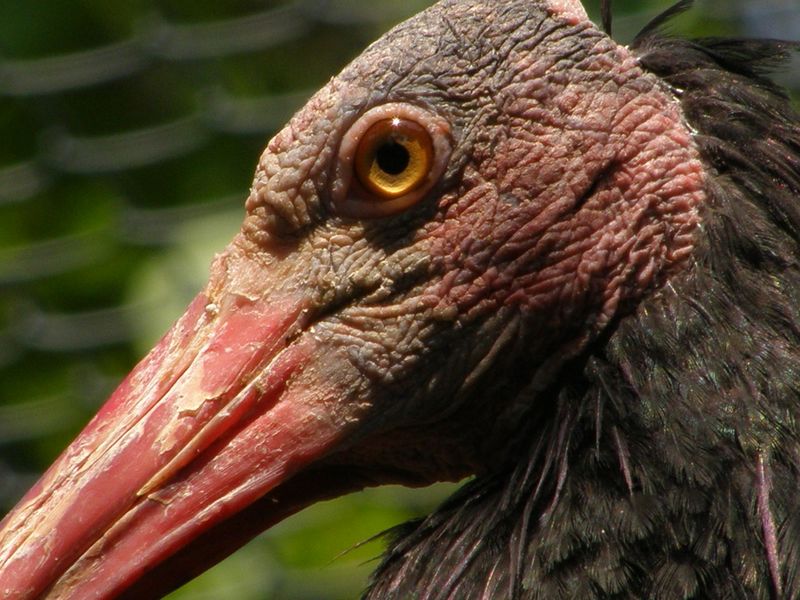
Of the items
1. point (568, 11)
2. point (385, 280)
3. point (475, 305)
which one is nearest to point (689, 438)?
point (475, 305)

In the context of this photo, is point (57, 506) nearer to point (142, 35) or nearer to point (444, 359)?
point (444, 359)

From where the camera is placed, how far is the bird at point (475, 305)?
184 centimetres

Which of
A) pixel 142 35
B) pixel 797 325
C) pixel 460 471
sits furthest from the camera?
pixel 142 35

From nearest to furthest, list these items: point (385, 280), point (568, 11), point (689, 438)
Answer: point (689, 438) < point (385, 280) < point (568, 11)

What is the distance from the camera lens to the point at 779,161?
1.90 meters

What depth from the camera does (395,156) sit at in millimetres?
1917

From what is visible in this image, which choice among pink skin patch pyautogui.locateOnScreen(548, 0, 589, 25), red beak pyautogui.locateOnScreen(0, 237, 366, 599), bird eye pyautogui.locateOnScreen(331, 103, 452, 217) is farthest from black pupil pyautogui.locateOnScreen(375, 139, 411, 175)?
pink skin patch pyautogui.locateOnScreen(548, 0, 589, 25)

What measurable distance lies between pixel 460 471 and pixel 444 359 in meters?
0.23

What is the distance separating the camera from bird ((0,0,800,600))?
72.6 inches

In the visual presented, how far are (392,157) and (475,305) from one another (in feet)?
0.73

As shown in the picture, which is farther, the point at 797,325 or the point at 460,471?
the point at 460,471

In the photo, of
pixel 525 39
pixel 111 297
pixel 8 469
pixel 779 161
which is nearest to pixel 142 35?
pixel 111 297

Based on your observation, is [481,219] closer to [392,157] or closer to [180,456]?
[392,157]

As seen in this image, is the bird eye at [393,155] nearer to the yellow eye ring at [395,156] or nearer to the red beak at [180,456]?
the yellow eye ring at [395,156]
